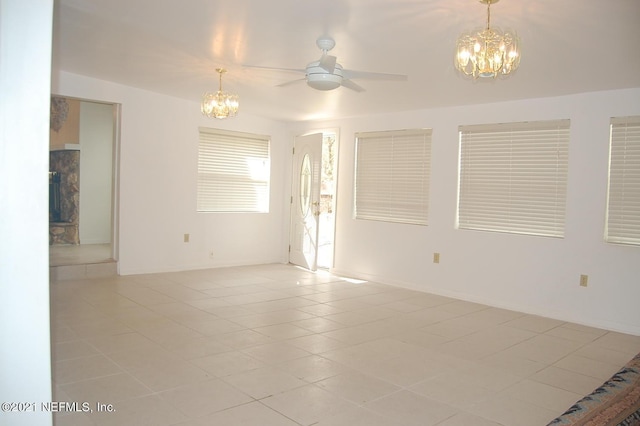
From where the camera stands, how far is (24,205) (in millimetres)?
1088

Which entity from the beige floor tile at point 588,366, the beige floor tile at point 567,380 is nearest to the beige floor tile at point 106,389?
the beige floor tile at point 567,380

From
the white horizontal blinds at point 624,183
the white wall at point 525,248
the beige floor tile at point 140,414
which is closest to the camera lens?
the beige floor tile at point 140,414

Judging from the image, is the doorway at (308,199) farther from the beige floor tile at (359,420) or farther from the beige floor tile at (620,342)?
the beige floor tile at (359,420)

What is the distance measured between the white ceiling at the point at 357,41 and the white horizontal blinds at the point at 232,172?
66.7 inches

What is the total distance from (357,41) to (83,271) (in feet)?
14.8

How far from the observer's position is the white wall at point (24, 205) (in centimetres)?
107

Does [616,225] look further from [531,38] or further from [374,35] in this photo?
[374,35]

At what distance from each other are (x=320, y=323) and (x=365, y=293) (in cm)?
152

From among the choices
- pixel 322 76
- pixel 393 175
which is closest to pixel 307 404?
pixel 322 76

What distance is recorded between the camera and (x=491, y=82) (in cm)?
445

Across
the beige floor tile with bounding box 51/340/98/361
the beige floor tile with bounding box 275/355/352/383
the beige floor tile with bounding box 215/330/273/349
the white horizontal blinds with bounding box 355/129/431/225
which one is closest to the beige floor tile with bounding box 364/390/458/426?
the beige floor tile with bounding box 275/355/352/383

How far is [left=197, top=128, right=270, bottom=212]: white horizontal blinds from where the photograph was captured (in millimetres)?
7020

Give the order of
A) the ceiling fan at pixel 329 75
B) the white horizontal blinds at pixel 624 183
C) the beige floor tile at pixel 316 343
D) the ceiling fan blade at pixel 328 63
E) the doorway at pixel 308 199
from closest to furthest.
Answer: the ceiling fan blade at pixel 328 63, the ceiling fan at pixel 329 75, the beige floor tile at pixel 316 343, the white horizontal blinds at pixel 624 183, the doorway at pixel 308 199

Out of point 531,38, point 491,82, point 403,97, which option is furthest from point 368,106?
point 531,38
